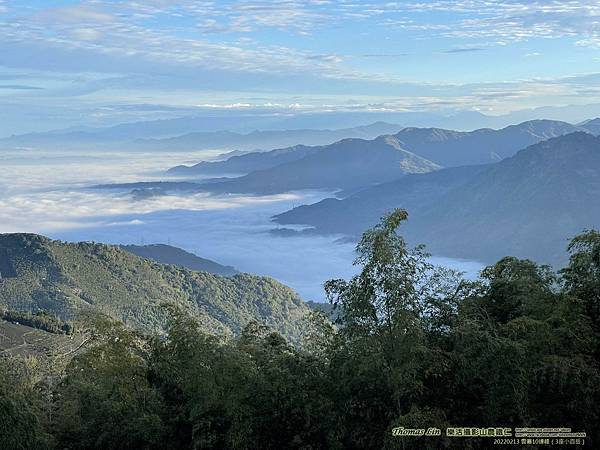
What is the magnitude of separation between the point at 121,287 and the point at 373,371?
121 meters

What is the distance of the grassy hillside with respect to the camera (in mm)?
119000

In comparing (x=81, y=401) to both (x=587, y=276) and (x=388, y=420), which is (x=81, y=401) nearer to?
(x=388, y=420)

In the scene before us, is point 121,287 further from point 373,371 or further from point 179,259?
point 373,371

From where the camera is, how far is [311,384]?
14828mm

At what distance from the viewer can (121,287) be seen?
12838 cm

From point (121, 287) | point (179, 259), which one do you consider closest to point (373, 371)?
point (121, 287)

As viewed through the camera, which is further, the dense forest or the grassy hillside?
the grassy hillside

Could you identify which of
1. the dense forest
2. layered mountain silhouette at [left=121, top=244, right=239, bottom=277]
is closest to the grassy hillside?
layered mountain silhouette at [left=121, top=244, right=239, bottom=277]

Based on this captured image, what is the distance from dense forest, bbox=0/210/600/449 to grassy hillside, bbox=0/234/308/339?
94.3 metres

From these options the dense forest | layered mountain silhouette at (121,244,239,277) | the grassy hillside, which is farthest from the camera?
layered mountain silhouette at (121,244,239,277)

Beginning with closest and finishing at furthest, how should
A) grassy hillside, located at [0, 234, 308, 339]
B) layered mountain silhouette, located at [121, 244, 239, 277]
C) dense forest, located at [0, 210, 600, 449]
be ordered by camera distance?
1. dense forest, located at [0, 210, 600, 449]
2. grassy hillside, located at [0, 234, 308, 339]
3. layered mountain silhouette, located at [121, 244, 239, 277]

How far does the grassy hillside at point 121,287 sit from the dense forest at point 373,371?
9430 cm

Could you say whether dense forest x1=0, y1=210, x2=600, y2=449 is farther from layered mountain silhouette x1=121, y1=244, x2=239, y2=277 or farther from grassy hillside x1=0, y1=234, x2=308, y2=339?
layered mountain silhouette x1=121, y1=244, x2=239, y2=277

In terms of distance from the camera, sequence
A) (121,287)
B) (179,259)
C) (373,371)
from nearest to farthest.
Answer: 1. (373,371)
2. (121,287)
3. (179,259)
